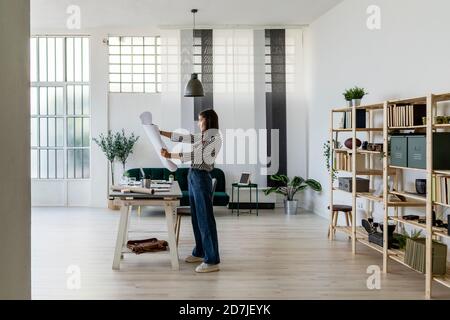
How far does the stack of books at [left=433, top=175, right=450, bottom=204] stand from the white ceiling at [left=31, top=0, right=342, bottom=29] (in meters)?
4.51

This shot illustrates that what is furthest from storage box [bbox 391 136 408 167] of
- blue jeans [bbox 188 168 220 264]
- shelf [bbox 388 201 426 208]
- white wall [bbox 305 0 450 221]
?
blue jeans [bbox 188 168 220 264]

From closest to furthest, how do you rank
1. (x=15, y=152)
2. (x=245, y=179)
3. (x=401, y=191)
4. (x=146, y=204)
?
(x=15, y=152) → (x=146, y=204) → (x=401, y=191) → (x=245, y=179)

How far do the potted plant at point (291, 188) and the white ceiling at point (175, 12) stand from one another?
3057 mm

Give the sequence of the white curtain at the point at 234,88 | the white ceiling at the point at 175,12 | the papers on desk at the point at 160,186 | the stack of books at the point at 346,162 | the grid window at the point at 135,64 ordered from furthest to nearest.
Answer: the grid window at the point at 135,64
the white curtain at the point at 234,88
the white ceiling at the point at 175,12
the stack of books at the point at 346,162
the papers on desk at the point at 160,186

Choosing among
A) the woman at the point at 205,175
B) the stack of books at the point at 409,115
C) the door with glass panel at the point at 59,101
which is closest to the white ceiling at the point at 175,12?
the door with glass panel at the point at 59,101

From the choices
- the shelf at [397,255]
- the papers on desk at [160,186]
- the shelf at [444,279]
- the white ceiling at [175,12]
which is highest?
the white ceiling at [175,12]

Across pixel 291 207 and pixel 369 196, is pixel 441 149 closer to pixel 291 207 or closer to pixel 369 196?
pixel 369 196

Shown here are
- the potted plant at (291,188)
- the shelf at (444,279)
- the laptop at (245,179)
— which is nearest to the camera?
the shelf at (444,279)

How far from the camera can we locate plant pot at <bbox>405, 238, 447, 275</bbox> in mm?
4152

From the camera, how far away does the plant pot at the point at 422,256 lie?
4.15 m

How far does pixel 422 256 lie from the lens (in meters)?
4.31

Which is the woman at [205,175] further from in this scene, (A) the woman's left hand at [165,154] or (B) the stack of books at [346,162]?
(B) the stack of books at [346,162]

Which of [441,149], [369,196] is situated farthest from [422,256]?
[369,196]

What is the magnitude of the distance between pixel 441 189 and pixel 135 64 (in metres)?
7.19
